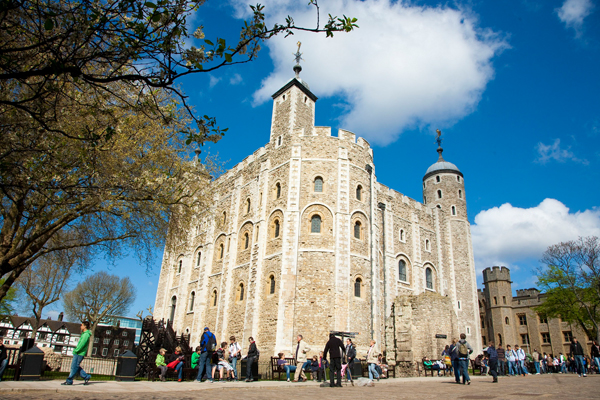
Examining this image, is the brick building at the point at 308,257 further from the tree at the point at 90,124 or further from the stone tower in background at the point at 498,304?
the stone tower in background at the point at 498,304

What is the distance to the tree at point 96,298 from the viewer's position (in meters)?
38.9

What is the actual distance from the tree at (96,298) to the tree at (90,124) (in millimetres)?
27747

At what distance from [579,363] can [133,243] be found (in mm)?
18680

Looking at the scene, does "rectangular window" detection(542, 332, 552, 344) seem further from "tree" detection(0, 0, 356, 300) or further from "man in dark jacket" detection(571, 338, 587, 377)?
"tree" detection(0, 0, 356, 300)

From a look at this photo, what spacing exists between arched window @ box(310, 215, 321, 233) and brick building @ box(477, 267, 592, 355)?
103 ft

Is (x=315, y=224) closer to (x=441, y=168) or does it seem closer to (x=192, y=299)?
(x=192, y=299)

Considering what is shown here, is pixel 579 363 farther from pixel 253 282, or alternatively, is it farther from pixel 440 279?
pixel 253 282

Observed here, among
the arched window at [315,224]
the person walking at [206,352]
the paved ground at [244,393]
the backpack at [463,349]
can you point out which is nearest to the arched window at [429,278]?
the arched window at [315,224]

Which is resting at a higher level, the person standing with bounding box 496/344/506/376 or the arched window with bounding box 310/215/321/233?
the arched window with bounding box 310/215/321/233

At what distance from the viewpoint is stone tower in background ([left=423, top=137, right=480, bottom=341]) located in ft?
99.4

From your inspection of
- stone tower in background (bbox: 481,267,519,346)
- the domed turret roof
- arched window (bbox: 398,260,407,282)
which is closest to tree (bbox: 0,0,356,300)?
arched window (bbox: 398,260,407,282)

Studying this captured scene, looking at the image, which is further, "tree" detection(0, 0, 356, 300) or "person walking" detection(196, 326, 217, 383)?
"person walking" detection(196, 326, 217, 383)

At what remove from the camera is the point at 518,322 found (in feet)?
147

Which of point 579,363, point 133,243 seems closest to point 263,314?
point 133,243
